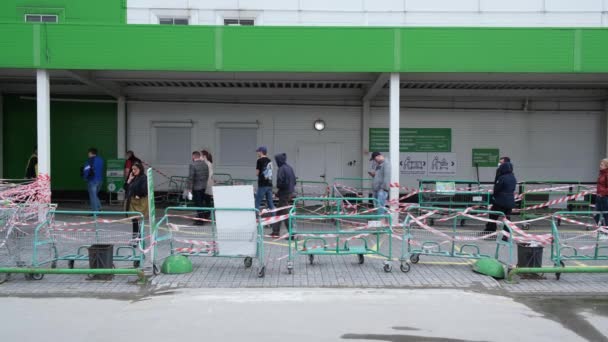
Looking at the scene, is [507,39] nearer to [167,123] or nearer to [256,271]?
[256,271]

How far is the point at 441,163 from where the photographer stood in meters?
16.2

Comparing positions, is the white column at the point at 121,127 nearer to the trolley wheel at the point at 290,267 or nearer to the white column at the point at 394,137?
the white column at the point at 394,137

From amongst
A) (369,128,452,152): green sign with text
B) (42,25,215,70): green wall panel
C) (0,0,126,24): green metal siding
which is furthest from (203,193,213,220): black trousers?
(0,0,126,24): green metal siding

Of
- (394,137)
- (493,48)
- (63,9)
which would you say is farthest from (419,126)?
(63,9)

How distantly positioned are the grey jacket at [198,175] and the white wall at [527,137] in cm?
670

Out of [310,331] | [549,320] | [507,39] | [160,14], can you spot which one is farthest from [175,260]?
[160,14]

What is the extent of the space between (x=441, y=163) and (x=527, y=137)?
302 centimetres

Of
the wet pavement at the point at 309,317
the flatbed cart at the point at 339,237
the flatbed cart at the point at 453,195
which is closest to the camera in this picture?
the wet pavement at the point at 309,317

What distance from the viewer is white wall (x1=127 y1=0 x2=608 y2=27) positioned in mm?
15141

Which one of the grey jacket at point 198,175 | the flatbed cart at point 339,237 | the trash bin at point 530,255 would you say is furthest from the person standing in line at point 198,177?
the trash bin at point 530,255

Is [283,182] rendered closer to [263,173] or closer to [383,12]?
[263,173]

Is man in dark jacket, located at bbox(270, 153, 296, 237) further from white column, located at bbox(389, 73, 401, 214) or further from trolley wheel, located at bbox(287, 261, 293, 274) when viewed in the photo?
trolley wheel, located at bbox(287, 261, 293, 274)

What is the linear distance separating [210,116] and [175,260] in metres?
9.32

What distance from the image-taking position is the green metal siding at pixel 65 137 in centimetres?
1595
